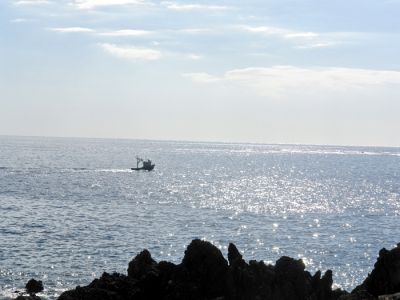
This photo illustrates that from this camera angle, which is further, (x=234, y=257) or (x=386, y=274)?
(x=234, y=257)

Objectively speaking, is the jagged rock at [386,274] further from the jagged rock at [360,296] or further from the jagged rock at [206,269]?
the jagged rock at [206,269]

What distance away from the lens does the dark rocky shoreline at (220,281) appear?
148 feet

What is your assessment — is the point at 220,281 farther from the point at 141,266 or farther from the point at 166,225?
the point at 166,225

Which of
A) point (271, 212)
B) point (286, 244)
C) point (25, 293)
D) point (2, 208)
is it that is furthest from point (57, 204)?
point (25, 293)

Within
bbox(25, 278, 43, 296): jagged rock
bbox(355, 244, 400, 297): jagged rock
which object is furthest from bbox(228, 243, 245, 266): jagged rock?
bbox(25, 278, 43, 296): jagged rock

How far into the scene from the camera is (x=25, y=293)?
172ft

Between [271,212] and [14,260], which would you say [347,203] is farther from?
[14,260]

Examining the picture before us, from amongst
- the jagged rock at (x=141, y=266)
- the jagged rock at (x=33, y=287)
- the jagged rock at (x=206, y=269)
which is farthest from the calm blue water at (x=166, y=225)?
the jagged rock at (x=206, y=269)

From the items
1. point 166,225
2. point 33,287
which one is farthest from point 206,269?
point 166,225

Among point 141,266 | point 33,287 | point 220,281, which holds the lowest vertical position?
point 33,287

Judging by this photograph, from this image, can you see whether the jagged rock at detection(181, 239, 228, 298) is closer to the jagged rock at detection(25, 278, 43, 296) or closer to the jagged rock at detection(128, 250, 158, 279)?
the jagged rock at detection(128, 250, 158, 279)

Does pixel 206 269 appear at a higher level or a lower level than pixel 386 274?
lower

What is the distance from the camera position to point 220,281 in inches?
1793

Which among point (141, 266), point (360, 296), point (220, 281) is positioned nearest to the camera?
point (360, 296)
